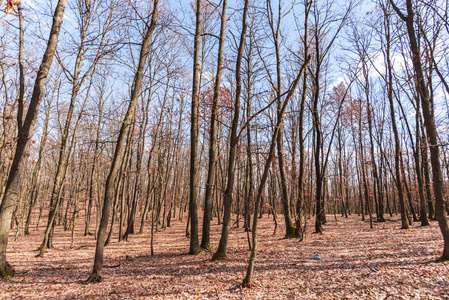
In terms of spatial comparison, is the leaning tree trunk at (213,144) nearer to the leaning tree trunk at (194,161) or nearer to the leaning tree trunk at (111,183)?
the leaning tree trunk at (194,161)

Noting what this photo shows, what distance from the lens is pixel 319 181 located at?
34.9 feet

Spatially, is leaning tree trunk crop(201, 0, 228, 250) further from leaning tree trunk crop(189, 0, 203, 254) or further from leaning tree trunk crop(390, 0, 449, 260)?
leaning tree trunk crop(390, 0, 449, 260)

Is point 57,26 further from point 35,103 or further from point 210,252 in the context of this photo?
point 210,252

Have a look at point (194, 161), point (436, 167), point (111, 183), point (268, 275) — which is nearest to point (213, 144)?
point (194, 161)

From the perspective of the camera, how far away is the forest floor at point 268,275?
4.71 metres

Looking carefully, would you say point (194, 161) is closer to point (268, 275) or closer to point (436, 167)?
point (268, 275)

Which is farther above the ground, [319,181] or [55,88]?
[55,88]

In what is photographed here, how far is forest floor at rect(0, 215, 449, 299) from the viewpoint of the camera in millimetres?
4715

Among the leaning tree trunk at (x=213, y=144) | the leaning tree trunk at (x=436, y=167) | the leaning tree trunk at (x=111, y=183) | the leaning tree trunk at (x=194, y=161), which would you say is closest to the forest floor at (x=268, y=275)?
the leaning tree trunk at (x=111, y=183)

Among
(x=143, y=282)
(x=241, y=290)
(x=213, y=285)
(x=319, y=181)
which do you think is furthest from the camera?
(x=319, y=181)

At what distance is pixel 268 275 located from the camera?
18.7 feet

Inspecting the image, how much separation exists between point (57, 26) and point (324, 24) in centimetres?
1122

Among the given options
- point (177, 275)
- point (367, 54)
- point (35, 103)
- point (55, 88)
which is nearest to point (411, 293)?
point (177, 275)

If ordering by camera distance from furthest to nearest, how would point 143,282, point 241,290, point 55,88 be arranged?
point 55,88 < point 143,282 < point 241,290
